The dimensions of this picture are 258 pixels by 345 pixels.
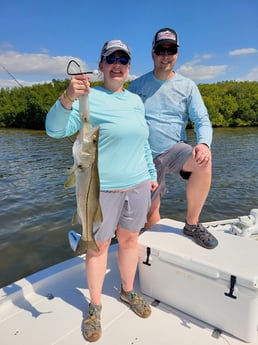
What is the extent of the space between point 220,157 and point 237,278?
1887 cm

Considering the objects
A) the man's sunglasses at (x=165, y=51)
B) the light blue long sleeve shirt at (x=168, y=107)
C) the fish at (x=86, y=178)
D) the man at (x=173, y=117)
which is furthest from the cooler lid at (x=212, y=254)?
the man's sunglasses at (x=165, y=51)

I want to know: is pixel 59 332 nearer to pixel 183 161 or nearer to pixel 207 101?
pixel 183 161

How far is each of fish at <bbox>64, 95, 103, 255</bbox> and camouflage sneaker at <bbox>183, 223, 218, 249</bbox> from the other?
1.06 meters

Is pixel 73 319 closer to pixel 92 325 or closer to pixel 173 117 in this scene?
pixel 92 325

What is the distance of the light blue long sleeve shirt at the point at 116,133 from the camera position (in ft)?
7.93

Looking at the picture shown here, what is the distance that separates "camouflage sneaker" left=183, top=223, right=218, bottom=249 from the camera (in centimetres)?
288

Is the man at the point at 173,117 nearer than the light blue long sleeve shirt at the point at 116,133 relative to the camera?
No

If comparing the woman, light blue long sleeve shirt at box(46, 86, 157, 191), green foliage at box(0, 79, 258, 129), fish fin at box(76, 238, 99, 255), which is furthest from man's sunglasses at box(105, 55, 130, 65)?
green foliage at box(0, 79, 258, 129)

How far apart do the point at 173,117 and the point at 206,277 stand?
1711 mm

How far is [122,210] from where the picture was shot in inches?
107

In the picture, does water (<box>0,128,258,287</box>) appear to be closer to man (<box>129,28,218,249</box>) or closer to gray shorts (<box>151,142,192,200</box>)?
gray shorts (<box>151,142,192,200</box>)

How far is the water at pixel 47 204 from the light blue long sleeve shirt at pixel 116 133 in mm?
4025

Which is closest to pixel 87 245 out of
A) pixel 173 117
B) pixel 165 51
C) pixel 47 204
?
pixel 173 117

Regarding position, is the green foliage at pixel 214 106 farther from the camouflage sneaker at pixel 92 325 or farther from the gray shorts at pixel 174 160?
the camouflage sneaker at pixel 92 325
